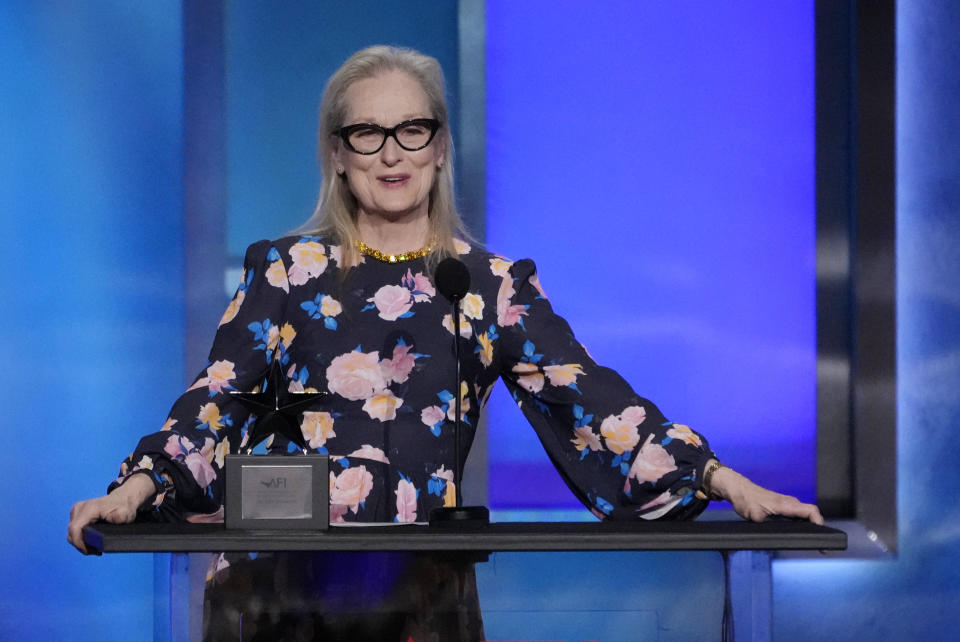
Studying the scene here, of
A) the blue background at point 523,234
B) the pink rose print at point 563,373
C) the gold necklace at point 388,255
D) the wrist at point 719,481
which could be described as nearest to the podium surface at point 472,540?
the wrist at point 719,481

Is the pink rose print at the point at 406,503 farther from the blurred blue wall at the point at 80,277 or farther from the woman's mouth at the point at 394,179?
the blurred blue wall at the point at 80,277

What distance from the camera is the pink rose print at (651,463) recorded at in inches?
74.8

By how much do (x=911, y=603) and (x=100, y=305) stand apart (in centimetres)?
251

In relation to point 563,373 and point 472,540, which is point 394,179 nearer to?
point 563,373

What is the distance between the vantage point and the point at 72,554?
132 inches

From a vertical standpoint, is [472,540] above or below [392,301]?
below

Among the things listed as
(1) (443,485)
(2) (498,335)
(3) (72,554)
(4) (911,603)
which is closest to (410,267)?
(2) (498,335)

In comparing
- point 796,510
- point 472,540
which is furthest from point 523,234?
point 472,540

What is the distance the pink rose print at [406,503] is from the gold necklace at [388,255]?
42cm

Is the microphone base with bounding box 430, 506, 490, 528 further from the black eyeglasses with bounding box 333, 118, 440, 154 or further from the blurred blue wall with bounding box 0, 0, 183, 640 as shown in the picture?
the blurred blue wall with bounding box 0, 0, 183, 640

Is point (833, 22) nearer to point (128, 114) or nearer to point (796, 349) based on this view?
point (796, 349)

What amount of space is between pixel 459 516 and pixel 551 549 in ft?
0.85

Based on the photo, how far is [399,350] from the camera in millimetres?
2064

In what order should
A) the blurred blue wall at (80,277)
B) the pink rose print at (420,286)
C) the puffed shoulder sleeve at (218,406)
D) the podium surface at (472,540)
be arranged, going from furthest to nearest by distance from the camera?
1. the blurred blue wall at (80,277)
2. the pink rose print at (420,286)
3. the puffed shoulder sleeve at (218,406)
4. the podium surface at (472,540)
